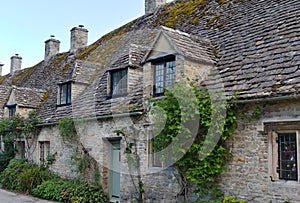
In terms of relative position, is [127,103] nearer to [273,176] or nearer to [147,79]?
[147,79]

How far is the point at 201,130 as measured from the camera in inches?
400

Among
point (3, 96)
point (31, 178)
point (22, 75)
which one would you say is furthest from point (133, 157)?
point (22, 75)

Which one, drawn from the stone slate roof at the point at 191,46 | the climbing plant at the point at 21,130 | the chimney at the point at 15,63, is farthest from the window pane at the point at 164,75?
the chimney at the point at 15,63

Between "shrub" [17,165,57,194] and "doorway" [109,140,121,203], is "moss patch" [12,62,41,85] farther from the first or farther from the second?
"doorway" [109,140,121,203]

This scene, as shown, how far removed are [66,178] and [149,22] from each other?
8361 millimetres

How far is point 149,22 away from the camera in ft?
62.5

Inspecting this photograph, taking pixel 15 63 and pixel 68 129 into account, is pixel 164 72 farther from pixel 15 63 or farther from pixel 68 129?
pixel 15 63

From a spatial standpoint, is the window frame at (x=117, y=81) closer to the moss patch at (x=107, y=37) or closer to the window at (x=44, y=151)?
the window at (x=44, y=151)

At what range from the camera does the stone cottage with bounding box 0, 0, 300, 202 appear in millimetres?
9078

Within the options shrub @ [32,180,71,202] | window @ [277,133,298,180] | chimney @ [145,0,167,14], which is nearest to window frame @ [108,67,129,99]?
shrub @ [32,180,71,202]

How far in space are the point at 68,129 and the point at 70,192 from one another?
2.64 m

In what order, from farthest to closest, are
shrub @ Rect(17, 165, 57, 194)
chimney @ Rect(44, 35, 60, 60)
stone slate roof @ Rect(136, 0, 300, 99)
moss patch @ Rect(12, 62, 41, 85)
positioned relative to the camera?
chimney @ Rect(44, 35, 60, 60) < moss patch @ Rect(12, 62, 41, 85) < shrub @ Rect(17, 165, 57, 194) < stone slate roof @ Rect(136, 0, 300, 99)

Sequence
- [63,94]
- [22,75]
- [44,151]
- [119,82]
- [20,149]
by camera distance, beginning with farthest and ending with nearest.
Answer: [22,75], [20,149], [44,151], [63,94], [119,82]

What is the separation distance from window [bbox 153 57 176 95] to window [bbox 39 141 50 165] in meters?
8.42
